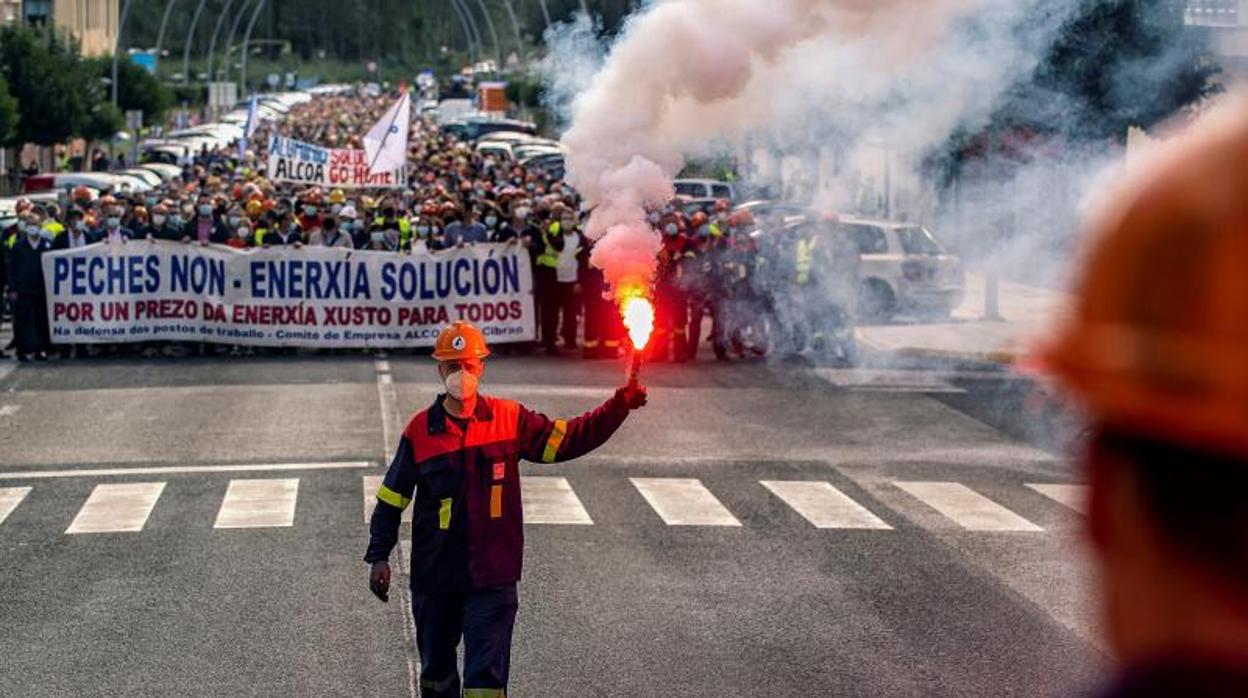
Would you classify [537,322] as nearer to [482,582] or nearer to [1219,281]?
[482,582]

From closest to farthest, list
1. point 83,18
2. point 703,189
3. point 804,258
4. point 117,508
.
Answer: point 117,508 → point 804,258 → point 703,189 → point 83,18

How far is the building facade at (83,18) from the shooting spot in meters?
79.9

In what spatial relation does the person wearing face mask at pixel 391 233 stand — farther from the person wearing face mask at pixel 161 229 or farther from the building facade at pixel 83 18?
the building facade at pixel 83 18

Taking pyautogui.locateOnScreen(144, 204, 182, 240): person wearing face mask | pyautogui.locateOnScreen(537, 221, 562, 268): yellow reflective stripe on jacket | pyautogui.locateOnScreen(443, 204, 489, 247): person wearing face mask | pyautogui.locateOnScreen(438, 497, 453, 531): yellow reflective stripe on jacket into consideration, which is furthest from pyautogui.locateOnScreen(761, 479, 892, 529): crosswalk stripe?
pyautogui.locateOnScreen(144, 204, 182, 240): person wearing face mask

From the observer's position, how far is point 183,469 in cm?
1758

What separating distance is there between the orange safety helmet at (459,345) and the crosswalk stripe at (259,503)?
22.4 feet

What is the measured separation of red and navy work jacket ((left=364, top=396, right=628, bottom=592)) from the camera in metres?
8.12

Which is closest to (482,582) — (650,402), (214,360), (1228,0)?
(650,402)

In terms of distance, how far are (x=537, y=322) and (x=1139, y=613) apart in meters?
26.7

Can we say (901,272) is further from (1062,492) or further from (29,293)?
(1062,492)

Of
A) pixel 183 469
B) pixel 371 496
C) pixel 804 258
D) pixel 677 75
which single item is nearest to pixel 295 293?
pixel 804 258

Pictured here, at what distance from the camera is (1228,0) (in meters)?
27.1

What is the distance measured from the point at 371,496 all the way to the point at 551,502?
1364mm

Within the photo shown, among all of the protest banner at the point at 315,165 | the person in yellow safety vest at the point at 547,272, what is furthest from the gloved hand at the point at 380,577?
the protest banner at the point at 315,165
